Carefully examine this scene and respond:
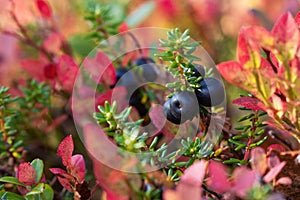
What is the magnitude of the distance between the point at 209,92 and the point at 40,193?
0.27m

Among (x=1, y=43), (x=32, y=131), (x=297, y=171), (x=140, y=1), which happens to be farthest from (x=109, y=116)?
(x=140, y=1)

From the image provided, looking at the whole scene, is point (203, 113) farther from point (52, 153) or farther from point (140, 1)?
point (140, 1)

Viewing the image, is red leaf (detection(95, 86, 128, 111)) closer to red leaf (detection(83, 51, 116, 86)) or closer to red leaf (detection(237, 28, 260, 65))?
red leaf (detection(83, 51, 116, 86))

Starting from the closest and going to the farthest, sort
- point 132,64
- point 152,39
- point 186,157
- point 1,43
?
point 186,157 → point 132,64 → point 152,39 → point 1,43

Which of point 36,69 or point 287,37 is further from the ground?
point 36,69

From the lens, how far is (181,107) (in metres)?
0.72

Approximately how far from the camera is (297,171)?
2.23ft

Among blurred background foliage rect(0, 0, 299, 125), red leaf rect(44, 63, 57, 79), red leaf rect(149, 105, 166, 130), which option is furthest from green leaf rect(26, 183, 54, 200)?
blurred background foliage rect(0, 0, 299, 125)

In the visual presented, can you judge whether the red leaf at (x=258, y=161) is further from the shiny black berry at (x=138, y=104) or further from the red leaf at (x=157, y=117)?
the shiny black berry at (x=138, y=104)

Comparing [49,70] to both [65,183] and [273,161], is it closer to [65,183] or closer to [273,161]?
[65,183]

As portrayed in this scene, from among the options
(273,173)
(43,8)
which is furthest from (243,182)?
(43,8)

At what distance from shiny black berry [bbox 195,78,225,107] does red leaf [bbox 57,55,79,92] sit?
0.33 meters

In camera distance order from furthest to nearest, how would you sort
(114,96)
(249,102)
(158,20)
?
(158,20)
(114,96)
(249,102)

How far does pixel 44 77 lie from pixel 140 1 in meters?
0.68
